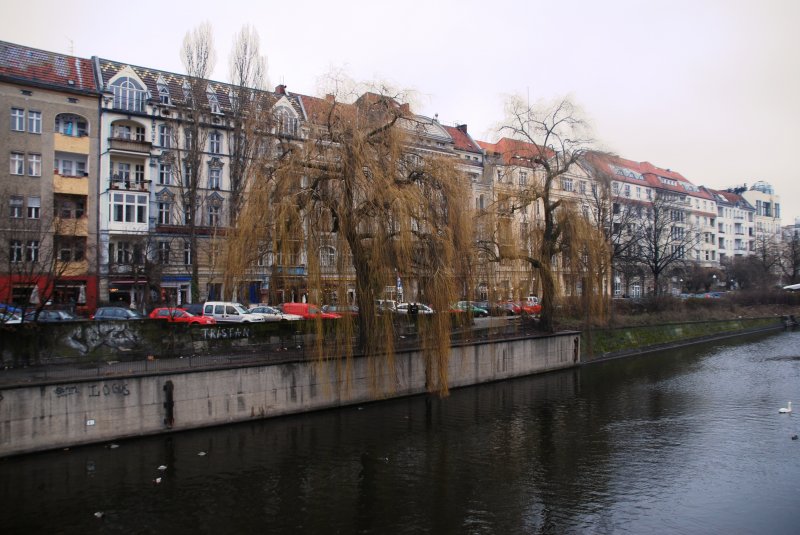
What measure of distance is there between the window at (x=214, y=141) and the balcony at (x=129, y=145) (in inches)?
180

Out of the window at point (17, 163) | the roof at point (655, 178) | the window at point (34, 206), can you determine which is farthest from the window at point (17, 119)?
the roof at point (655, 178)

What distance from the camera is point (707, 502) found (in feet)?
48.3

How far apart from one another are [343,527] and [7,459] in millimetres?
10582

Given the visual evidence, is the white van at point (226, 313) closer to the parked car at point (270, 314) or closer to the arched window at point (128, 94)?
the parked car at point (270, 314)

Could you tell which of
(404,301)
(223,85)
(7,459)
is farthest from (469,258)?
(223,85)

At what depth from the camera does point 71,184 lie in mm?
40500

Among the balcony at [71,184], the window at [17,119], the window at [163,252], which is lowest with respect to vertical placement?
the window at [163,252]

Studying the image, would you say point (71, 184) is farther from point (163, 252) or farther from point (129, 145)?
point (163, 252)

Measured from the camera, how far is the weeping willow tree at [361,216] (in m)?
20.8

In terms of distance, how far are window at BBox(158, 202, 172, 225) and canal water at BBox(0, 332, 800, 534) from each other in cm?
2586

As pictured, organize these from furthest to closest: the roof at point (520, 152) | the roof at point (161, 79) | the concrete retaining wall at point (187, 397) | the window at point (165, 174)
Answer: the window at point (165, 174), the roof at point (161, 79), the roof at point (520, 152), the concrete retaining wall at point (187, 397)

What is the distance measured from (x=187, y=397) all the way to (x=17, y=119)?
29129 millimetres

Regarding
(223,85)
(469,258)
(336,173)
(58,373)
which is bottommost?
(58,373)

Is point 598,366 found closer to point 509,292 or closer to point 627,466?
point 509,292
